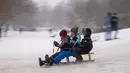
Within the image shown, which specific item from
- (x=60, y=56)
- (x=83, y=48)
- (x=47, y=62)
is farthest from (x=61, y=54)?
(x=83, y=48)

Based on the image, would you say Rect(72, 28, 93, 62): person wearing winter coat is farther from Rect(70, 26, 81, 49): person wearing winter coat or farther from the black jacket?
Rect(70, 26, 81, 49): person wearing winter coat

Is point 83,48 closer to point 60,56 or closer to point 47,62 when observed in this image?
point 60,56

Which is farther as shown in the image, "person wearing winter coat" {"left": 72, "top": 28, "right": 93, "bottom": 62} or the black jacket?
the black jacket

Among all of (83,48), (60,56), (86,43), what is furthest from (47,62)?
(86,43)

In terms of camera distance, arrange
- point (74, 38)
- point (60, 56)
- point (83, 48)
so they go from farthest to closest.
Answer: point (74, 38) < point (83, 48) < point (60, 56)

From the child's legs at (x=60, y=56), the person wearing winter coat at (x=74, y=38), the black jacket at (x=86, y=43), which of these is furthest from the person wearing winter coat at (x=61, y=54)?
the black jacket at (x=86, y=43)

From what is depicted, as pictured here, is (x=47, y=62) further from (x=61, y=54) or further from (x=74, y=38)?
(x=74, y=38)

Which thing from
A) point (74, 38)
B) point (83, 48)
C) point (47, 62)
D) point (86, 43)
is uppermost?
point (74, 38)

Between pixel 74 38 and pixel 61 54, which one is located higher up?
pixel 74 38

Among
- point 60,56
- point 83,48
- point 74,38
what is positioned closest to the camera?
point 60,56

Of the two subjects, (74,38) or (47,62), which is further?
(74,38)

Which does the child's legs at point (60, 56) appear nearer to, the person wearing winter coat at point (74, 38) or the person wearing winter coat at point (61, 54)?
the person wearing winter coat at point (61, 54)

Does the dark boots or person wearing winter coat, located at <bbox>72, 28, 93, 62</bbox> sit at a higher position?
person wearing winter coat, located at <bbox>72, 28, 93, 62</bbox>

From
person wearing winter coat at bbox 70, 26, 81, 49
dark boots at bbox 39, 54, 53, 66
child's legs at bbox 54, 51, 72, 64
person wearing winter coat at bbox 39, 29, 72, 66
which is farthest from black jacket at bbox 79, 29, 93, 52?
dark boots at bbox 39, 54, 53, 66
